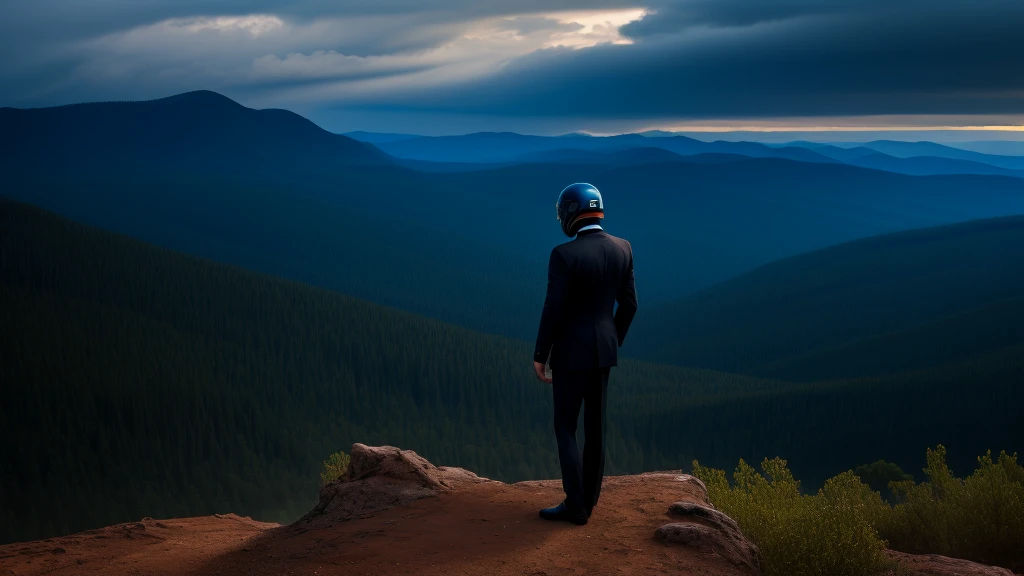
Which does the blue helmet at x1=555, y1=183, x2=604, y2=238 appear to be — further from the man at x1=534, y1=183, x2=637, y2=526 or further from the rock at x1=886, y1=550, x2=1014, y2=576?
the rock at x1=886, y1=550, x2=1014, y2=576

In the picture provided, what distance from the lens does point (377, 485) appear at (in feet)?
52.5

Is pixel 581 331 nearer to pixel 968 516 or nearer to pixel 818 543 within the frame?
pixel 818 543

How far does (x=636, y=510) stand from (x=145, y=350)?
143 m

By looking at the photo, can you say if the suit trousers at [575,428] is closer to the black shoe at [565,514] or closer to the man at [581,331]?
the man at [581,331]

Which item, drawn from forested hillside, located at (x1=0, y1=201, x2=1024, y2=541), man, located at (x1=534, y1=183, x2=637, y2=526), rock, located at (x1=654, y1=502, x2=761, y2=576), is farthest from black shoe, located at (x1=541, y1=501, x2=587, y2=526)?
forested hillside, located at (x1=0, y1=201, x2=1024, y2=541)

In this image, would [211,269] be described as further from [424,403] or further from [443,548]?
[443,548]

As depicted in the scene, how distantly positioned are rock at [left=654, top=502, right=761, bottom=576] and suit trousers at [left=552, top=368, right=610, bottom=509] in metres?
1.36

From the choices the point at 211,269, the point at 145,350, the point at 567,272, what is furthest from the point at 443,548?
the point at 211,269

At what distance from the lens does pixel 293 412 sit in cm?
14138

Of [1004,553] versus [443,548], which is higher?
[443,548]

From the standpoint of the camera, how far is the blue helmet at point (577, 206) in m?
13.0

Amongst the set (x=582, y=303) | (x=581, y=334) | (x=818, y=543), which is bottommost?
(x=818, y=543)

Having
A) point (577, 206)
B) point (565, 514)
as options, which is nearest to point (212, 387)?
point (565, 514)

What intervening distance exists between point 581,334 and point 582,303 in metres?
0.50
